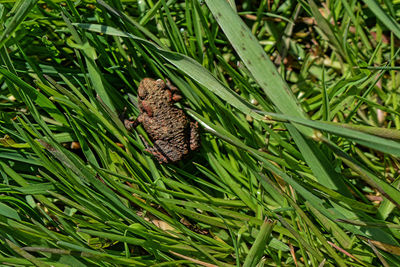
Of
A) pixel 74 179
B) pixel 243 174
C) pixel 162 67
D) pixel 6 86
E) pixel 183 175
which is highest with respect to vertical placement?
pixel 6 86

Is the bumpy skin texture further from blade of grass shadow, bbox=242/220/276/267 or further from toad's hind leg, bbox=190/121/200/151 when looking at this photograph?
blade of grass shadow, bbox=242/220/276/267

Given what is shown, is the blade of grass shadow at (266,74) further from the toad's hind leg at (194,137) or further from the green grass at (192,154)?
the toad's hind leg at (194,137)

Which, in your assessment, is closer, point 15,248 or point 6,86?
point 15,248

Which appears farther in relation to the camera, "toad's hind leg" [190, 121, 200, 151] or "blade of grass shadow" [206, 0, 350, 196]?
"toad's hind leg" [190, 121, 200, 151]

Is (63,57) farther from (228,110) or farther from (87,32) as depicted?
(228,110)

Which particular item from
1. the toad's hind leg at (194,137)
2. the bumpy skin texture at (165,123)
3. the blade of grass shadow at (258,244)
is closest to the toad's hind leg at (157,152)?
the bumpy skin texture at (165,123)

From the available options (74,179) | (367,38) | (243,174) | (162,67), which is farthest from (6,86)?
(367,38)

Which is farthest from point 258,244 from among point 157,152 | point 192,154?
point 157,152

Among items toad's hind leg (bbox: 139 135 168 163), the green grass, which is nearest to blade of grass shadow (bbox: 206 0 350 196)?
the green grass
